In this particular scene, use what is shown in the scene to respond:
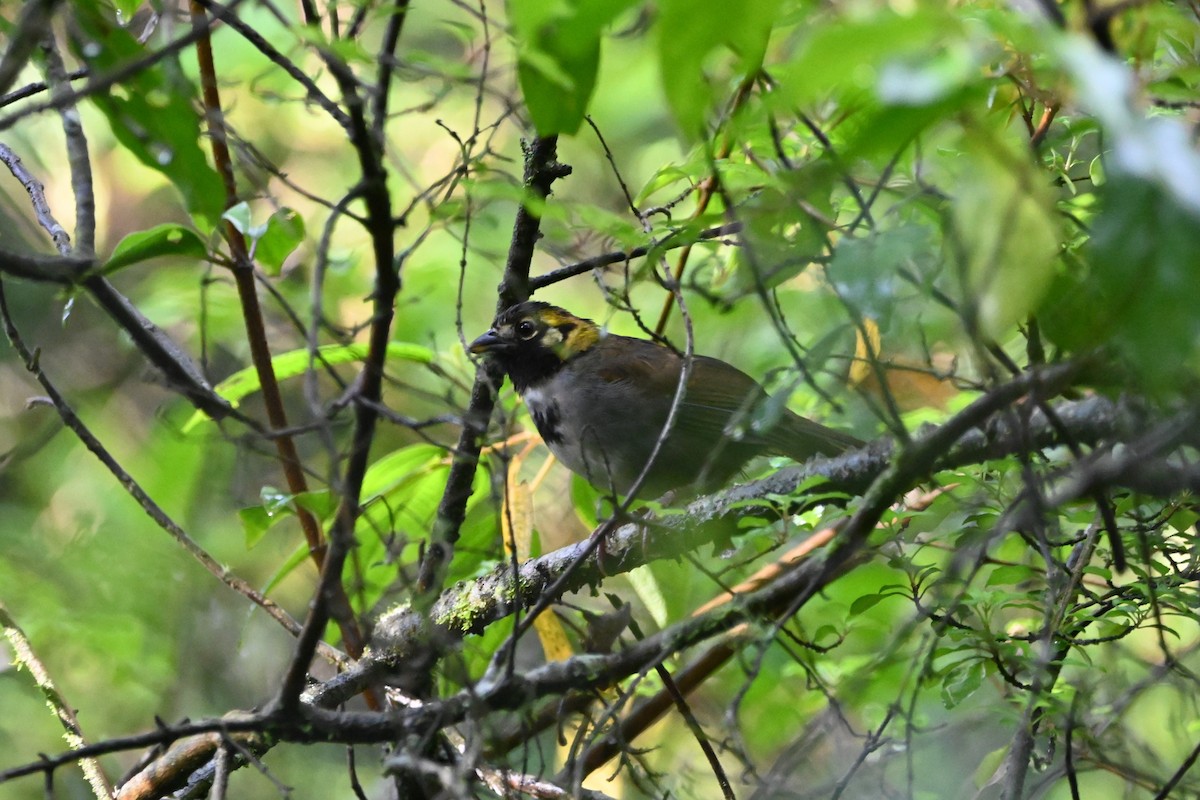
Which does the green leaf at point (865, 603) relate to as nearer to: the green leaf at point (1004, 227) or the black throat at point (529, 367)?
the green leaf at point (1004, 227)

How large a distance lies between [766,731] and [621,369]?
1703 millimetres

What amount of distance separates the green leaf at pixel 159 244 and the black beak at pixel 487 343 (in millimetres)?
2257

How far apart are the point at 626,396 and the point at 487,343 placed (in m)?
0.65

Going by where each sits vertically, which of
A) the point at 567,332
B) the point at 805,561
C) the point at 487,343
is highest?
the point at 567,332

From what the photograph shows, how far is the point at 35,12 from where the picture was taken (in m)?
1.54

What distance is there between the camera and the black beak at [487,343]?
14.8 ft

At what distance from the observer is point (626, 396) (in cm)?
459

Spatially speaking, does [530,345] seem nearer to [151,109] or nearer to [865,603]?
[865,603]

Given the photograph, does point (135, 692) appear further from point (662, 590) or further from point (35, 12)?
point (35, 12)

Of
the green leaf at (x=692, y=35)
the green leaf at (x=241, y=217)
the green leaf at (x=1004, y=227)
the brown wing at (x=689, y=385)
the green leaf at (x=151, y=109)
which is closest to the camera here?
the green leaf at (x=692, y=35)

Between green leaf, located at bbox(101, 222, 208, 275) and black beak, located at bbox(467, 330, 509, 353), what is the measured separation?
2.26 metres

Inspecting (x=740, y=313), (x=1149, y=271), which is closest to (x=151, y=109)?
(x=1149, y=271)

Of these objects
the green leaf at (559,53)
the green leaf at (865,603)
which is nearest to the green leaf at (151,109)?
the green leaf at (559,53)

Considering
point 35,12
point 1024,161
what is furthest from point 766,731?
point 35,12
